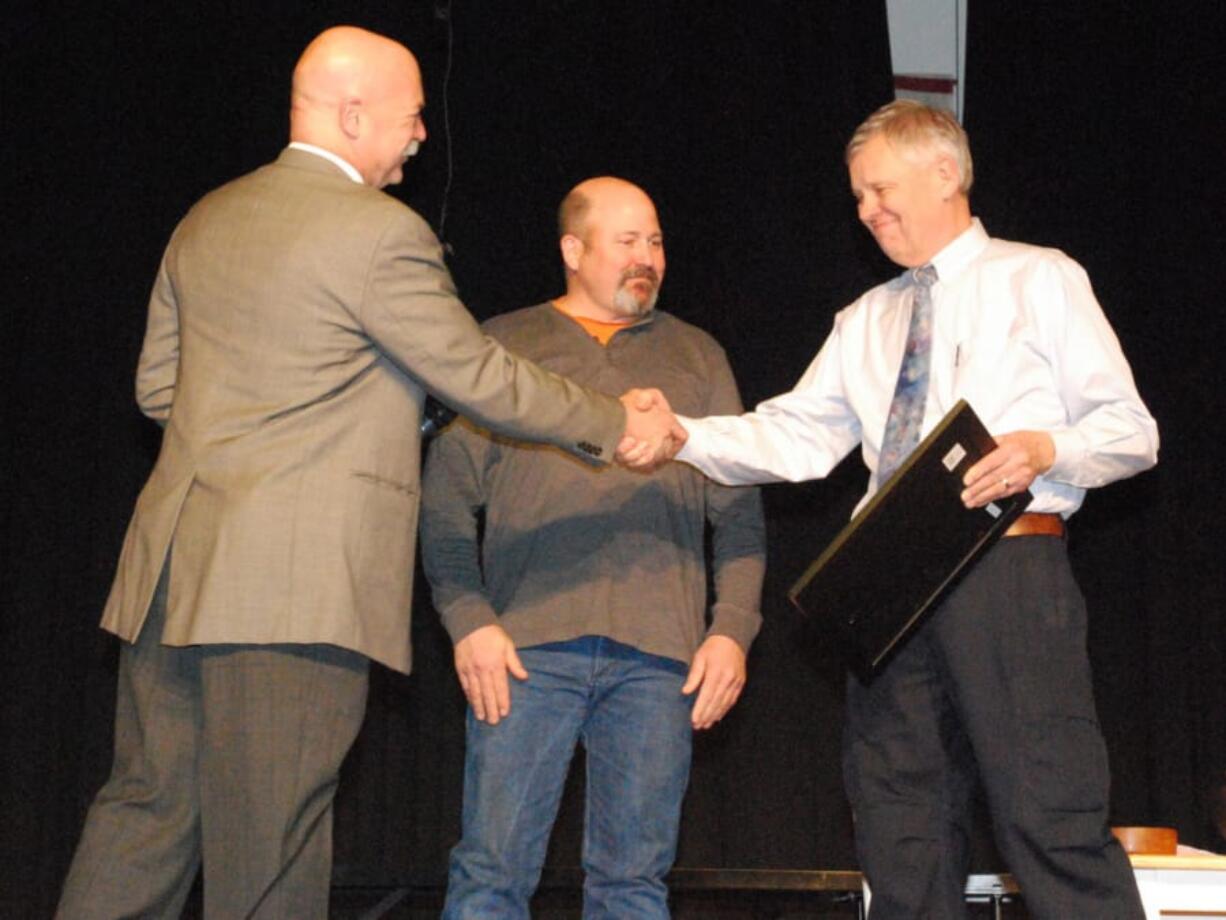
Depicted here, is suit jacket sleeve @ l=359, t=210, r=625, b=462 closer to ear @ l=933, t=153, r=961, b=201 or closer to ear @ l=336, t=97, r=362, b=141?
ear @ l=336, t=97, r=362, b=141

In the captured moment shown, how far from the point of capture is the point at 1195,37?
3.84m

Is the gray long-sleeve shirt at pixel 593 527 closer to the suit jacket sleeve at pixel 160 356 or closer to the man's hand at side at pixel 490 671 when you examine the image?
the man's hand at side at pixel 490 671

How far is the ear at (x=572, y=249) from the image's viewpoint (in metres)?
3.09

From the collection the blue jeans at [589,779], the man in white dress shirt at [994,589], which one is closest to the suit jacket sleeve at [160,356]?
the blue jeans at [589,779]

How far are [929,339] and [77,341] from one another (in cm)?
230

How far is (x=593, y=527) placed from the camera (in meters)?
2.78

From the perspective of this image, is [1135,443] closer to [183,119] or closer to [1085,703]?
[1085,703]

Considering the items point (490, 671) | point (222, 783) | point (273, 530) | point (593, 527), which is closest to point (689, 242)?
point (593, 527)

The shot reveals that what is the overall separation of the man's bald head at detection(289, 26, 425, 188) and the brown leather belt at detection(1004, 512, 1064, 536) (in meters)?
1.19

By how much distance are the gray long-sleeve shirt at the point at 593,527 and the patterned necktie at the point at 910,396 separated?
47 cm

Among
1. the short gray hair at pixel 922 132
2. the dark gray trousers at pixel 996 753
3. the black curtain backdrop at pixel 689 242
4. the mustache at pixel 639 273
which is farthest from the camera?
the black curtain backdrop at pixel 689 242

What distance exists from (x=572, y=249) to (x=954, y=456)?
113 cm

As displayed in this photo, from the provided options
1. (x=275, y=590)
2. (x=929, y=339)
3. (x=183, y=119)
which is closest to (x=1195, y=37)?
(x=929, y=339)

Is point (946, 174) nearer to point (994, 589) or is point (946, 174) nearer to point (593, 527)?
point (994, 589)
